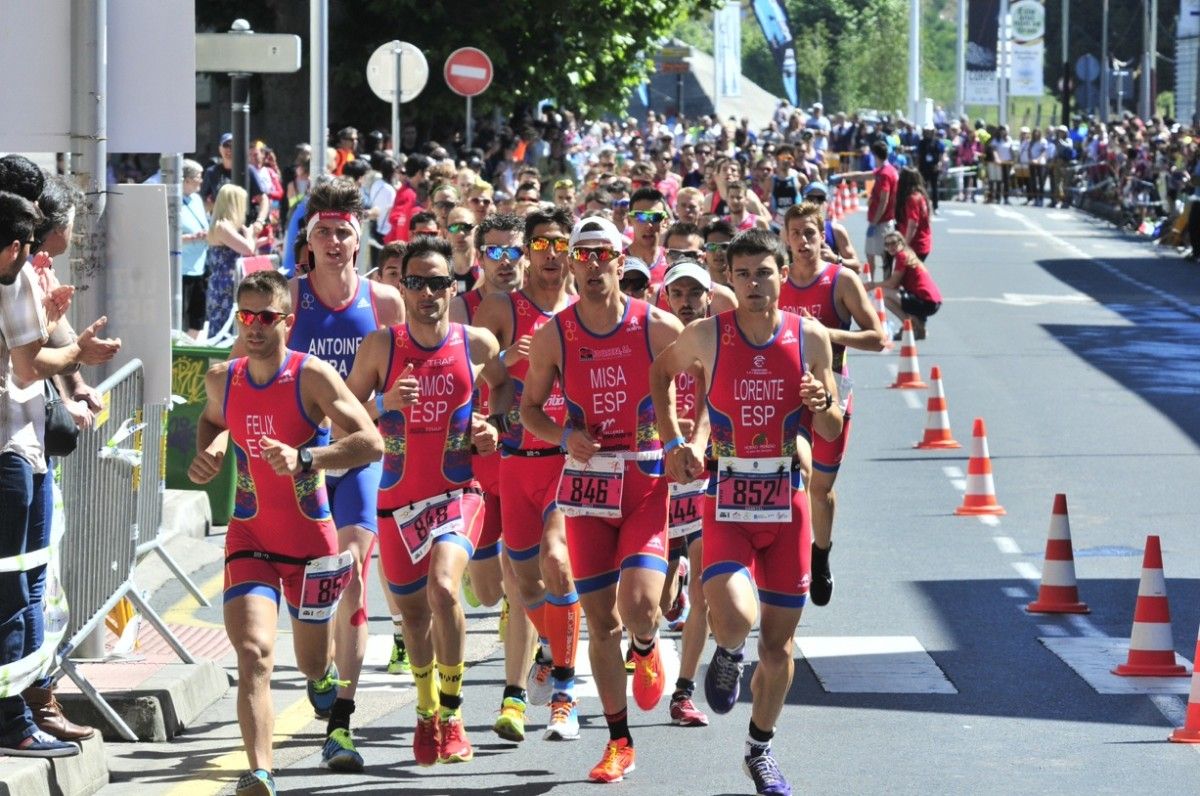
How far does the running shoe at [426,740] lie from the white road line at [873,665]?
84.6 inches

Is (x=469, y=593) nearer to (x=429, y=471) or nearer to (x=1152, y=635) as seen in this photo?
(x=429, y=471)

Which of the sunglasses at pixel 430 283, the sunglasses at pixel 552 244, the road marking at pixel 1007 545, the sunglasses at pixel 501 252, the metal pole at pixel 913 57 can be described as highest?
the metal pole at pixel 913 57

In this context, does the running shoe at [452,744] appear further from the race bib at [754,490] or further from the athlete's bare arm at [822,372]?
the athlete's bare arm at [822,372]

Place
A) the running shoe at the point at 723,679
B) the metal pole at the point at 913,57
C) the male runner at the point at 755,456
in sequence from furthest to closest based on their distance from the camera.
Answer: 1. the metal pole at the point at 913,57
2. the running shoe at the point at 723,679
3. the male runner at the point at 755,456

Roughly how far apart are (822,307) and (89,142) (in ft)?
14.9

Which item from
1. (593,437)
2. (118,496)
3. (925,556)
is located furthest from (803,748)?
(925,556)

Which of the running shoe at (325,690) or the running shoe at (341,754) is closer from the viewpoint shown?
the running shoe at (341,754)

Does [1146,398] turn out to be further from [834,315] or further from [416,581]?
[416,581]

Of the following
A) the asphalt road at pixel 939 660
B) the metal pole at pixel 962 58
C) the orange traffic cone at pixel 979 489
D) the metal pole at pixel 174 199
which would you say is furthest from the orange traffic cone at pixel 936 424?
the metal pole at pixel 962 58

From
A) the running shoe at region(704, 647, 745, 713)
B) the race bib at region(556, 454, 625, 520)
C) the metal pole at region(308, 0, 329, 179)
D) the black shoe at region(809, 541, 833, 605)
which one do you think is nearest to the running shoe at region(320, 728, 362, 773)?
the race bib at region(556, 454, 625, 520)

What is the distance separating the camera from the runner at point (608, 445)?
8578mm

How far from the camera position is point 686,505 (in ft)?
32.4

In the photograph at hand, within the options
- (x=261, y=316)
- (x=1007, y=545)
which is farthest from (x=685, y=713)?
(x=1007, y=545)

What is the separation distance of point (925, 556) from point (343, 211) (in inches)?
204
